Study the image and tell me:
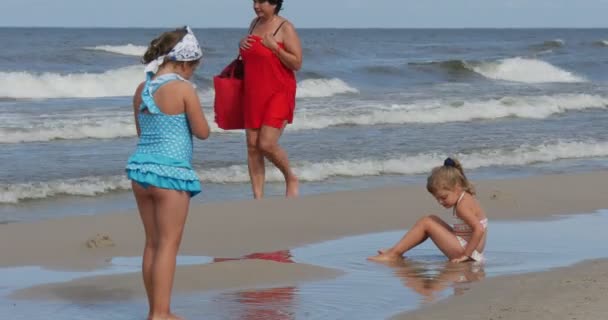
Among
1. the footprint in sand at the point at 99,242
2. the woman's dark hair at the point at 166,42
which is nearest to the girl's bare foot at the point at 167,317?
the woman's dark hair at the point at 166,42

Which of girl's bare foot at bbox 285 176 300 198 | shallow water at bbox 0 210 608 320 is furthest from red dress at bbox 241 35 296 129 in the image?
shallow water at bbox 0 210 608 320

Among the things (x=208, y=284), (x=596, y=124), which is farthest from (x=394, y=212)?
(x=596, y=124)

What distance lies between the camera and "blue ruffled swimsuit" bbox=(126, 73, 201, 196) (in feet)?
15.5

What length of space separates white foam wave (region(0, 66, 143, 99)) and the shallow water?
55.3 ft

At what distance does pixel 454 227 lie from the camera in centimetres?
695

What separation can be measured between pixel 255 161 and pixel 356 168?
3.48m

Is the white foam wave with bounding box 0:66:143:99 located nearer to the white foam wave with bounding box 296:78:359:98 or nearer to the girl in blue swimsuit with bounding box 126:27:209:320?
the white foam wave with bounding box 296:78:359:98

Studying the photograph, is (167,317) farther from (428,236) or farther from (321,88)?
(321,88)

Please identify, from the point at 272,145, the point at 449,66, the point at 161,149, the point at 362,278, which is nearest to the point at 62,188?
the point at 272,145

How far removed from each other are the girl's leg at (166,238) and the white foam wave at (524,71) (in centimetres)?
3043

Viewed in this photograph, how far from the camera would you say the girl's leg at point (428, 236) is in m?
6.81

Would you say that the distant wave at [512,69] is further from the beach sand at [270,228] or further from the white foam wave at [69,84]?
the beach sand at [270,228]

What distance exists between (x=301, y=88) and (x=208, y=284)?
19653 millimetres

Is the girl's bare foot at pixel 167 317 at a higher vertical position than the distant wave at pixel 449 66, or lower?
lower
